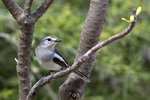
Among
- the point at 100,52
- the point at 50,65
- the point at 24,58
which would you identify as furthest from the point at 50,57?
the point at 100,52

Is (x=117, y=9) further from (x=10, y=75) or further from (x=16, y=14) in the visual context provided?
(x=16, y=14)

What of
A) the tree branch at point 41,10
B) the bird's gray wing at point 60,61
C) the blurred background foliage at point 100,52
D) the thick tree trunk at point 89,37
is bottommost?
the blurred background foliage at point 100,52

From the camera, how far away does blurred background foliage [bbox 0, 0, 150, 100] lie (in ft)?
12.4

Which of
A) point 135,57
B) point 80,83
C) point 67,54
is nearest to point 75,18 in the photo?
point 67,54

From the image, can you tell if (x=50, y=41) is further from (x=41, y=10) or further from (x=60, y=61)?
(x=41, y=10)

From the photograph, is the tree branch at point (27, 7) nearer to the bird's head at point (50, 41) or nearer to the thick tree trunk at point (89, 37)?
the thick tree trunk at point (89, 37)

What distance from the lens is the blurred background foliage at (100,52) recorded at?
379 centimetres

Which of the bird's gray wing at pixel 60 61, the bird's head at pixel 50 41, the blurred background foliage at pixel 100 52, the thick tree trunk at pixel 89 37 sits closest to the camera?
the thick tree trunk at pixel 89 37

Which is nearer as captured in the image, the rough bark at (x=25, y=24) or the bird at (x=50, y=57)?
the rough bark at (x=25, y=24)

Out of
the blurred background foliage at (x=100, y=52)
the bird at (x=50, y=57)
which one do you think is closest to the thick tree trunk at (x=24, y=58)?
the bird at (x=50, y=57)

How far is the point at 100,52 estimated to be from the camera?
399 centimetres

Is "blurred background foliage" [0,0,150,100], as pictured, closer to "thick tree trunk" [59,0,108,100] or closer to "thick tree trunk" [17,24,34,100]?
"thick tree trunk" [59,0,108,100]

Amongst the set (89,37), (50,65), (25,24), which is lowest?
(50,65)

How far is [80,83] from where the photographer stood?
1475 millimetres
